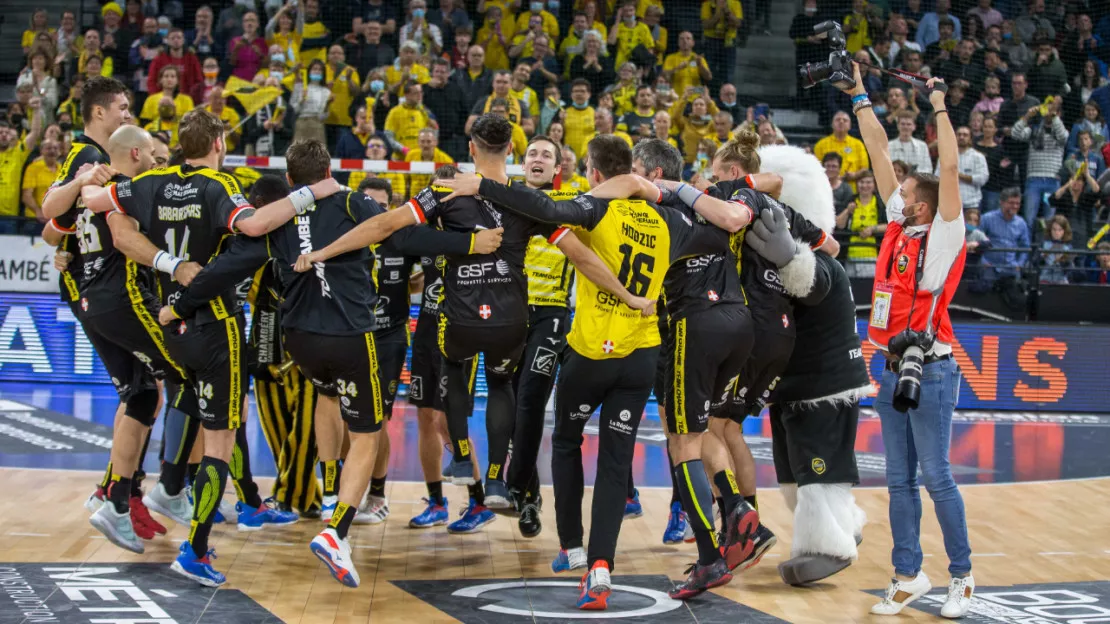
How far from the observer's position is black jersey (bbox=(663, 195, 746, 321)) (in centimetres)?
588

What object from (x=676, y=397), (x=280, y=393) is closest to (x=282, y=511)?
(x=280, y=393)

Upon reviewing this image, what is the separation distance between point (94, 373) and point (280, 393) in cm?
598

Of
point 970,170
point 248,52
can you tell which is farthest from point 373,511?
point 970,170

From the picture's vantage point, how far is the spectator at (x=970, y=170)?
14.9 metres

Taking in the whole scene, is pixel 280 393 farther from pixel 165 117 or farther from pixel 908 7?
pixel 908 7

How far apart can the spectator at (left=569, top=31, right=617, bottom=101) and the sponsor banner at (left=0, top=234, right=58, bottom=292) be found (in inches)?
280

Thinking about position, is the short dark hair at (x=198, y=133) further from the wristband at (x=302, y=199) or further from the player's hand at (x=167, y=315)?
the player's hand at (x=167, y=315)

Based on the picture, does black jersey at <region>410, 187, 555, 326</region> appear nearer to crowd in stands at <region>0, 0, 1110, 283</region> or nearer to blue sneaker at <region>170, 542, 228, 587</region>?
blue sneaker at <region>170, 542, 228, 587</region>

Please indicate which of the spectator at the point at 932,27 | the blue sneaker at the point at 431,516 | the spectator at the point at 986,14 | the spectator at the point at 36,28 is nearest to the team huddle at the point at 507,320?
the blue sneaker at the point at 431,516

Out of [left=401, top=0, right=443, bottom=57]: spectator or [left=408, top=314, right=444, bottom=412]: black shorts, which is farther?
[left=401, top=0, right=443, bottom=57]: spectator

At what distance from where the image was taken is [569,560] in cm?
615

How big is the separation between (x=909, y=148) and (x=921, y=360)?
1004cm

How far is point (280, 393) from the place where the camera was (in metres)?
7.39

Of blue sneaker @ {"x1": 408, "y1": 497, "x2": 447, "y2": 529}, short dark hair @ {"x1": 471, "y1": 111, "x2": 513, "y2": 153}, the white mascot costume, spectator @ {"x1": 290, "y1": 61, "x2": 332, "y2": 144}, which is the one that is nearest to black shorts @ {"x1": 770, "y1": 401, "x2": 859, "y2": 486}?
the white mascot costume
